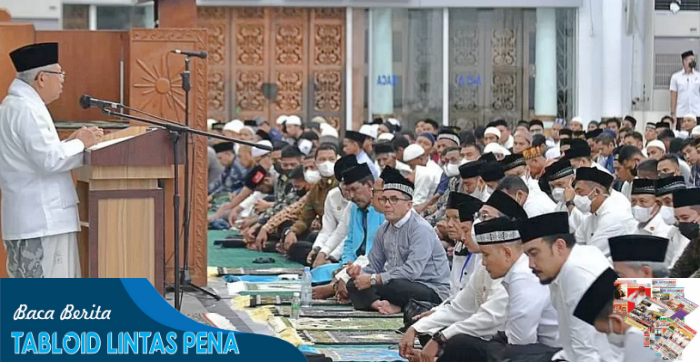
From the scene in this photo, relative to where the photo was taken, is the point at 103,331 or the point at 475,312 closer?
the point at 103,331

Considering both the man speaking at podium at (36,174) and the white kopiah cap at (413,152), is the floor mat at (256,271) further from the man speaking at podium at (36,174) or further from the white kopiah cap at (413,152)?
the man speaking at podium at (36,174)

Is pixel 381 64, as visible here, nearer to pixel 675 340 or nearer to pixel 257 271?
pixel 257 271

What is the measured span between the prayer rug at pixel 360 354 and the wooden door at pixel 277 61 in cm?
1274

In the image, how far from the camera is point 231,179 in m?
15.6

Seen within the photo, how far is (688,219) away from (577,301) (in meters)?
2.88

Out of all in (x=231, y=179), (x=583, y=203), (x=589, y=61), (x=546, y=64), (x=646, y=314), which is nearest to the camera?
(x=646, y=314)

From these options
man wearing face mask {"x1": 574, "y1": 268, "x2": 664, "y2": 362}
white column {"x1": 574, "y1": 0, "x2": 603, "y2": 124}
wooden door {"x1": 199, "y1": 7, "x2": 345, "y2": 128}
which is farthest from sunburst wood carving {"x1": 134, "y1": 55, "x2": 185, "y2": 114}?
wooden door {"x1": 199, "y1": 7, "x2": 345, "y2": 128}

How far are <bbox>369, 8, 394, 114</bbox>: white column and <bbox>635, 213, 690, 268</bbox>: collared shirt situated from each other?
11660 mm

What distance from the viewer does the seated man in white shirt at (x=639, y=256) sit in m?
4.53

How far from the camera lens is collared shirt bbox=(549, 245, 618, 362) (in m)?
4.92

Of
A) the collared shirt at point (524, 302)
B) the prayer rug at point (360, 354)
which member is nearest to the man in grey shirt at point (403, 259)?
the prayer rug at point (360, 354)

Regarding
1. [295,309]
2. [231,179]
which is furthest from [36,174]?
[231,179]

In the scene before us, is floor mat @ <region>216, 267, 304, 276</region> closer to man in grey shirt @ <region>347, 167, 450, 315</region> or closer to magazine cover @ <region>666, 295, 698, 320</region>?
man in grey shirt @ <region>347, 167, 450, 315</region>

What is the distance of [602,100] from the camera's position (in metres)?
18.4
